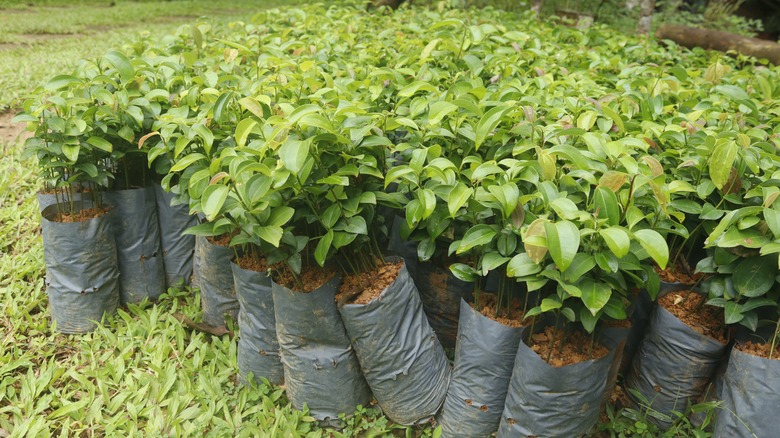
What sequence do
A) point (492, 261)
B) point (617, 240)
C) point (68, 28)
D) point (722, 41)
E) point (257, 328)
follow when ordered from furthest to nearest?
point (68, 28) < point (722, 41) < point (257, 328) < point (492, 261) < point (617, 240)

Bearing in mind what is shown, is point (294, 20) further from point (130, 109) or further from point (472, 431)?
point (472, 431)

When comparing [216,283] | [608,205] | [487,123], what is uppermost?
[487,123]

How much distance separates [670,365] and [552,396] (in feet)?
1.56

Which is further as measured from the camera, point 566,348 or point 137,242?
point 137,242

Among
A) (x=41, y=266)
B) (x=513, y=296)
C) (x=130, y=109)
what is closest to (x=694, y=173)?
(x=513, y=296)

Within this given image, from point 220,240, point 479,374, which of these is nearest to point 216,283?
point 220,240

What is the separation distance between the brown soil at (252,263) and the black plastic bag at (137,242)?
696 mm

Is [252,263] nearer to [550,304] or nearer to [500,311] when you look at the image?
[500,311]

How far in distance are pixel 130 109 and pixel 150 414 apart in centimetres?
112

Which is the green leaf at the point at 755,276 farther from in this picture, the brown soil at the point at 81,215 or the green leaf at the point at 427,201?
the brown soil at the point at 81,215

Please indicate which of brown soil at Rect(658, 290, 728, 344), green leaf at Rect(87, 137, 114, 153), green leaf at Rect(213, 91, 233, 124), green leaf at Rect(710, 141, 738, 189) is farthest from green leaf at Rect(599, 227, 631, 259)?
green leaf at Rect(87, 137, 114, 153)

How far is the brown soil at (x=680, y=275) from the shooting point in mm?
1844

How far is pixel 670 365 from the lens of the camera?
1770 mm

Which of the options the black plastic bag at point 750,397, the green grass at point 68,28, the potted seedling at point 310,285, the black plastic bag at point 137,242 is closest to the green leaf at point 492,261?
the potted seedling at point 310,285
